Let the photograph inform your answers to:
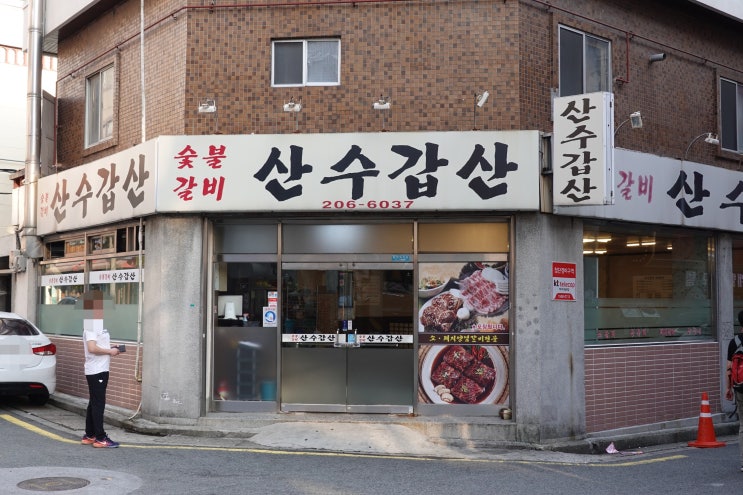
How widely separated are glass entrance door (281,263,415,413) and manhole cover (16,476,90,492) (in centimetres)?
390

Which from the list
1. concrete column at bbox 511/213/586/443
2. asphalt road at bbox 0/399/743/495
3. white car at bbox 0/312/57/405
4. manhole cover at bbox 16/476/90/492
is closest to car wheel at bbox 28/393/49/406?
white car at bbox 0/312/57/405

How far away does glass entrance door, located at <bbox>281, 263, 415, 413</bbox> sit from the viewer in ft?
37.3

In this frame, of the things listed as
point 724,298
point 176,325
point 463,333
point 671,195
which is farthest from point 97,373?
point 724,298

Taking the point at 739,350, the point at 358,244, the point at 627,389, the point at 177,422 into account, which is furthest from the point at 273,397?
the point at 739,350

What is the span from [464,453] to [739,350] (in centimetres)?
357

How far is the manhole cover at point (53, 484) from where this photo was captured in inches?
300

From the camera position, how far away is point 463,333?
1136 centimetres

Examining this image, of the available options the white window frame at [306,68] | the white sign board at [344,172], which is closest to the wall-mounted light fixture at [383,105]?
the white sign board at [344,172]

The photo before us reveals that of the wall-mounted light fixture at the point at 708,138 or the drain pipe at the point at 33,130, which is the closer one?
the wall-mounted light fixture at the point at 708,138

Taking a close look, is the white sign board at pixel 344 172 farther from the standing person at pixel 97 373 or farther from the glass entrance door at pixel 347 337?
the standing person at pixel 97 373

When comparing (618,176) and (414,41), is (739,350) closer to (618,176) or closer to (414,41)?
(618,176)

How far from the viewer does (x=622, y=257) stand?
12445 millimetres

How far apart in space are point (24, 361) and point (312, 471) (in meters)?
6.10

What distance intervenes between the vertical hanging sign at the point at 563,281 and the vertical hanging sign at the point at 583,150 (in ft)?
3.34
